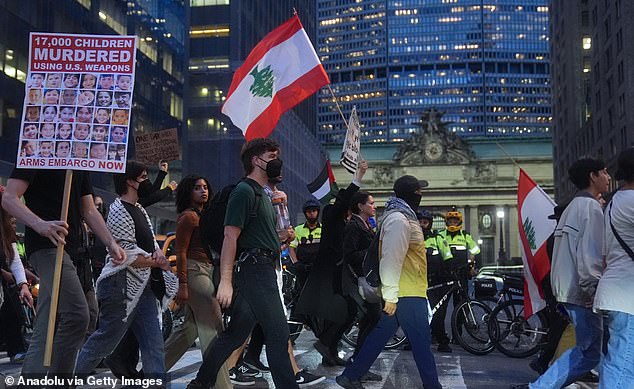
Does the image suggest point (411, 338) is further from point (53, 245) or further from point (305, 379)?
point (53, 245)

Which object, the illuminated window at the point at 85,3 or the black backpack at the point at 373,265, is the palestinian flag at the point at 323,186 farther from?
the illuminated window at the point at 85,3

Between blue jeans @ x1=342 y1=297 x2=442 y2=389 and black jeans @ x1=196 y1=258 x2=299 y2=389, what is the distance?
1333 mm

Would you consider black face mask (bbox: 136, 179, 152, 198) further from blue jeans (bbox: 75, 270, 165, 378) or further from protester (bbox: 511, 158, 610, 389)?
protester (bbox: 511, 158, 610, 389)

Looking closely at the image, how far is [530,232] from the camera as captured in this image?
25.7 feet

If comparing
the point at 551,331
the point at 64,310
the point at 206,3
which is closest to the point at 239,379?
the point at 64,310

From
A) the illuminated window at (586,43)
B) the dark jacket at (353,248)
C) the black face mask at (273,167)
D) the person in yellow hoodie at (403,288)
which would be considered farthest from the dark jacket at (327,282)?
the illuminated window at (586,43)

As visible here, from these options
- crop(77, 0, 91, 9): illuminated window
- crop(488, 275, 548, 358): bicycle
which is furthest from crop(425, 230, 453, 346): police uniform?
crop(77, 0, 91, 9): illuminated window

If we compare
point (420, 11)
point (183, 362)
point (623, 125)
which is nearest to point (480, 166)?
point (623, 125)

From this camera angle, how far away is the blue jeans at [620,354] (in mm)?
4652

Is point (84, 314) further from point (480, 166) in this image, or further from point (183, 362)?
point (480, 166)

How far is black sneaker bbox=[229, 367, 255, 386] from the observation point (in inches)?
267

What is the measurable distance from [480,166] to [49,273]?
8748cm

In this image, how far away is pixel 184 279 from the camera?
5.76 m

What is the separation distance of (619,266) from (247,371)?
400 cm
